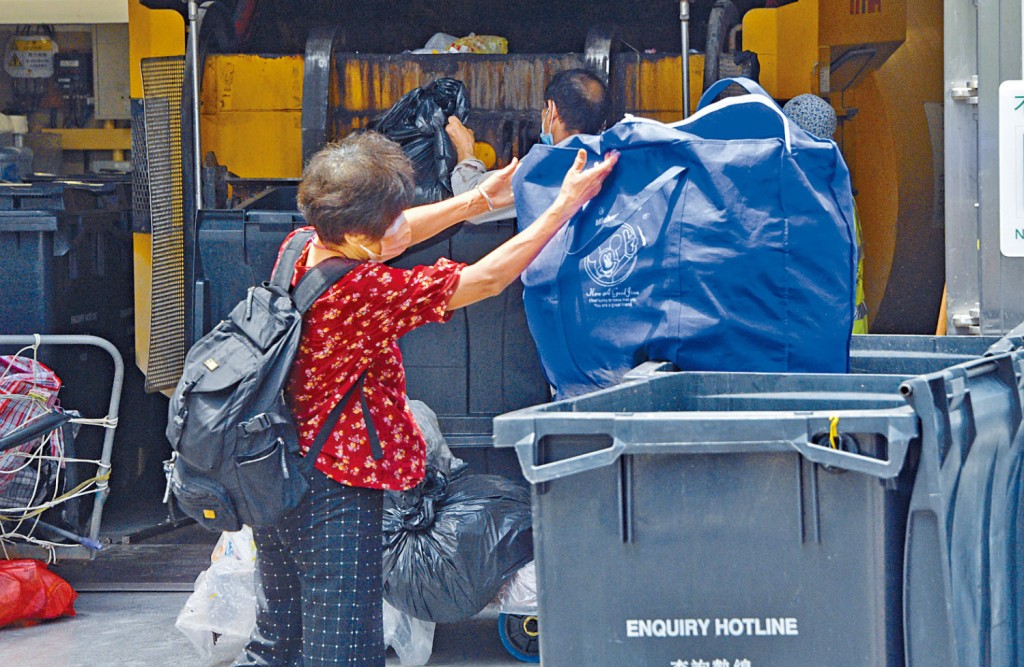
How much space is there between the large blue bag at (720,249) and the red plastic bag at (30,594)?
2616mm

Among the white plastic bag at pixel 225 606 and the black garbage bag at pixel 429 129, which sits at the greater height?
the black garbage bag at pixel 429 129

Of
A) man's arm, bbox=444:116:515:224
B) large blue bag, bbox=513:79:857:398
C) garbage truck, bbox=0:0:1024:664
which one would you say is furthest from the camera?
man's arm, bbox=444:116:515:224

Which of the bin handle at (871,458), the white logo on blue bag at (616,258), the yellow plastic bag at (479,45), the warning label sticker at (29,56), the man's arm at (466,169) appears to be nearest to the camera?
the bin handle at (871,458)

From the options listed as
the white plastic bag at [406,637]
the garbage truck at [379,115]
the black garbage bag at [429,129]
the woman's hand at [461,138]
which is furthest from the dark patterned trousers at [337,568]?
the woman's hand at [461,138]

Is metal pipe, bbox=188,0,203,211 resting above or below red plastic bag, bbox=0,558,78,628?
above

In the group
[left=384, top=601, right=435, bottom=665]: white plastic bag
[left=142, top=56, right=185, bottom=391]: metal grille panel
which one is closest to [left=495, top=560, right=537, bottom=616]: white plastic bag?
[left=384, top=601, right=435, bottom=665]: white plastic bag

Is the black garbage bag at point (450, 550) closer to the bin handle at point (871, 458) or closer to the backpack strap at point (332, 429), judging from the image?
the backpack strap at point (332, 429)

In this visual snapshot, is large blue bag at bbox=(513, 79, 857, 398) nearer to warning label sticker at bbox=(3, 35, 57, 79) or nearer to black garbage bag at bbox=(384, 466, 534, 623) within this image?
black garbage bag at bbox=(384, 466, 534, 623)

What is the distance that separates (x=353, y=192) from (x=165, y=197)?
2.30m

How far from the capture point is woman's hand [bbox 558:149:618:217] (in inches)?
115

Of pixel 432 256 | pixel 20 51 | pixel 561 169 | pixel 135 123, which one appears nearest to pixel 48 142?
pixel 20 51

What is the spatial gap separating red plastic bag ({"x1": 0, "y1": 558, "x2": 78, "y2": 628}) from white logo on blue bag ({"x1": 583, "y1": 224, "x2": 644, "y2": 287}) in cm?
270

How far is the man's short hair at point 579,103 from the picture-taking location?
14.0 ft

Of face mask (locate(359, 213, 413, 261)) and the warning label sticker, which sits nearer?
face mask (locate(359, 213, 413, 261))
